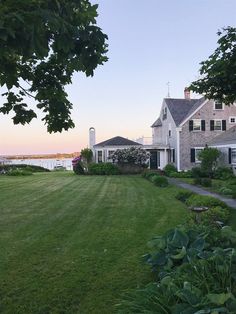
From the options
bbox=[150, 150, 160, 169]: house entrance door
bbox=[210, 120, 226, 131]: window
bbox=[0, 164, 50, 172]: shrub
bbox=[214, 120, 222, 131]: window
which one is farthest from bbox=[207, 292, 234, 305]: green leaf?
bbox=[150, 150, 160, 169]: house entrance door

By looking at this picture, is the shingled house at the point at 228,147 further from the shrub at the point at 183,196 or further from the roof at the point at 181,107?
the shrub at the point at 183,196

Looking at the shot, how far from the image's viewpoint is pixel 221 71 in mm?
10891

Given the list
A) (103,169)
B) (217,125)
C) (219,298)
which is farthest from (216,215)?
(217,125)

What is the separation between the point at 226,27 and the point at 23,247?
7460 mm

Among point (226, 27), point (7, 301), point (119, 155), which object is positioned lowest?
point (7, 301)

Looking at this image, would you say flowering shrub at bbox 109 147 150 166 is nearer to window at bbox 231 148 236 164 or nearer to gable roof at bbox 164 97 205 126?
gable roof at bbox 164 97 205 126

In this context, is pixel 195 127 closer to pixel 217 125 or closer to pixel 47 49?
pixel 217 125

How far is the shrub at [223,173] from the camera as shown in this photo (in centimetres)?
2571

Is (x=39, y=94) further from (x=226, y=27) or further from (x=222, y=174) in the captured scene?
(x=222, y=174)

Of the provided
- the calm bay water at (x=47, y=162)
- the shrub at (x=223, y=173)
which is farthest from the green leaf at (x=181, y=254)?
the calm bay water at (x=47, y=162)

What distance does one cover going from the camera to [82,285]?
5.40 m

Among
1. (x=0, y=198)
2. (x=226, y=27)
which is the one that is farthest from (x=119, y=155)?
(x=226, y=27)

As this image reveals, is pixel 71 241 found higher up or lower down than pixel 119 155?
lower down

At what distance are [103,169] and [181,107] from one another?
38.3 ft
